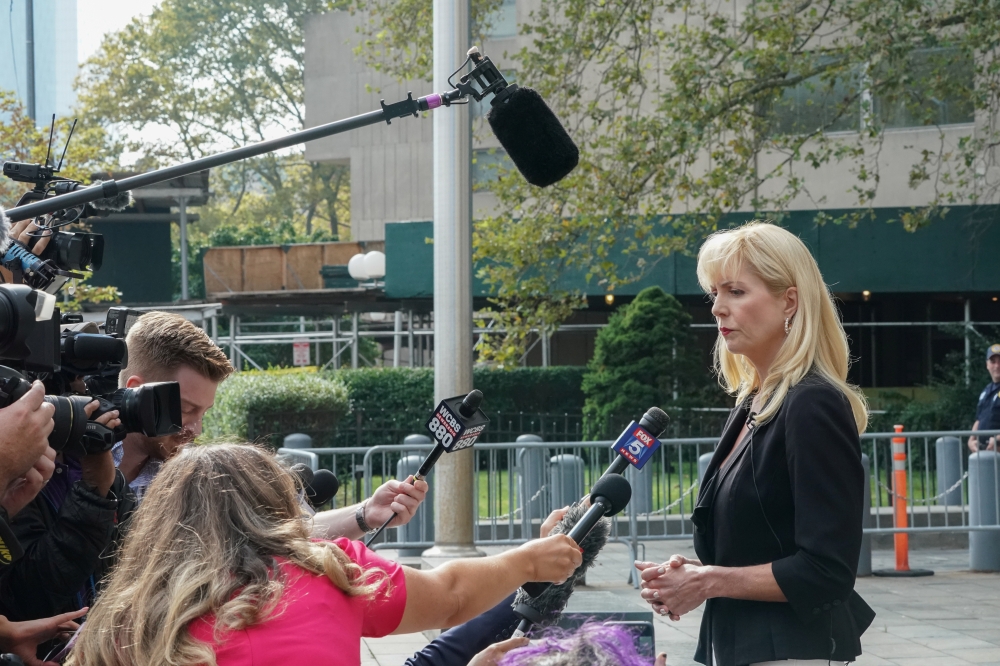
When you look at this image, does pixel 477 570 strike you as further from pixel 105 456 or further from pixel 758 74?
pixel 758 74

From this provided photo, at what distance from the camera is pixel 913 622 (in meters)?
9.01

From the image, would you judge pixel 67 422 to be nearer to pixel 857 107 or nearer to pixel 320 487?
pixel 320 487

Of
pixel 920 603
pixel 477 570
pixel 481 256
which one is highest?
pixel 481 256

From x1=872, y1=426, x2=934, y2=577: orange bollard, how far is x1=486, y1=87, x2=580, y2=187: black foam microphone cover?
7715 mm

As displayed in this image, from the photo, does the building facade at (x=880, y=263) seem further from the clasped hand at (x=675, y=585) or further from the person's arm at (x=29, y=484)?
the person's arm at (x=29, y=484)

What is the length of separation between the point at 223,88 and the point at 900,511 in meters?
41.1

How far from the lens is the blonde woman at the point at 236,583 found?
7.40 feet

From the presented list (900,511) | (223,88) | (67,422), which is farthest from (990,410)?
(223,88)

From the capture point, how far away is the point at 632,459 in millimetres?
3264

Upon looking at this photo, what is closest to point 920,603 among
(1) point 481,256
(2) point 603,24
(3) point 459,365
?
(3) point 459,365

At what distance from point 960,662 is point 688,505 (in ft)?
13.2

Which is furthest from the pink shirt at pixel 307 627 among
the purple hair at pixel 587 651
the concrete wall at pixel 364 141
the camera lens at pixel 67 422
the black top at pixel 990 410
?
the concrete wall at pixel 364 141

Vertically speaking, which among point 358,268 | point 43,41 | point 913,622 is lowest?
point 913,622

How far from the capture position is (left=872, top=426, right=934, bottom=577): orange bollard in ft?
36.3
